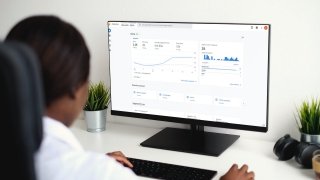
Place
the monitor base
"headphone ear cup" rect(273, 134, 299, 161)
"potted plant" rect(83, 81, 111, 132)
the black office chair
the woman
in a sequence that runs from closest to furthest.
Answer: the black office chair, the woman, "headphone ear cup" rect(273, 134, 299, 161), the monitor base, "potted plant" rect(83, 81, 111, 132)

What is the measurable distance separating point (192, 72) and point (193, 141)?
0.89 ft

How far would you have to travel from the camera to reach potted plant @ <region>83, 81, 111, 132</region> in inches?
81.1

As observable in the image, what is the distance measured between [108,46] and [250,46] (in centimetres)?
62

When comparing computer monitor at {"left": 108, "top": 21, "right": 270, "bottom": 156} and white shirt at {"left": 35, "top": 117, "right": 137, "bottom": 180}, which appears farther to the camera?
computer monitor at {"left": 108, "top": 21, "right": 270, "bottom": 156}

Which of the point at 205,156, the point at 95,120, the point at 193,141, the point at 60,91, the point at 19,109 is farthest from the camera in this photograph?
the point at 95,120

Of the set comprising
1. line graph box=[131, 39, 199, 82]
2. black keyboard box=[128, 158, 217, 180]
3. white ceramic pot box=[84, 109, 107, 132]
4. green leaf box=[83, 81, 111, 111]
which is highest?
line graph box=[131, 39, 199, 82]

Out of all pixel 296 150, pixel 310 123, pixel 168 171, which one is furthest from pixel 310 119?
pixel 168 171

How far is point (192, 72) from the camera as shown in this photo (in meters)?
1.84

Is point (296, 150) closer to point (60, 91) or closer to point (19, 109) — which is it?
point (60, 91)

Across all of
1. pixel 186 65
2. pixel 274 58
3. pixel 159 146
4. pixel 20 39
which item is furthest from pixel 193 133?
pixel 20 39

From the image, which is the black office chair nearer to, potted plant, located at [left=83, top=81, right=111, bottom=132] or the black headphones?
the black headphones

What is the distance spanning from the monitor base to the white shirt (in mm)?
772

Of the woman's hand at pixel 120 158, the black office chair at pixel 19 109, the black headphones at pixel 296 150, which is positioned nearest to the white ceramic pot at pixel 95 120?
the woman's hand at pixel 120 158

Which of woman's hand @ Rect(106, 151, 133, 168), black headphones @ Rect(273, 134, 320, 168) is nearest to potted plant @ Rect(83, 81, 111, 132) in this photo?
woman's hand @ Rect(106, 151, 133, 168)
